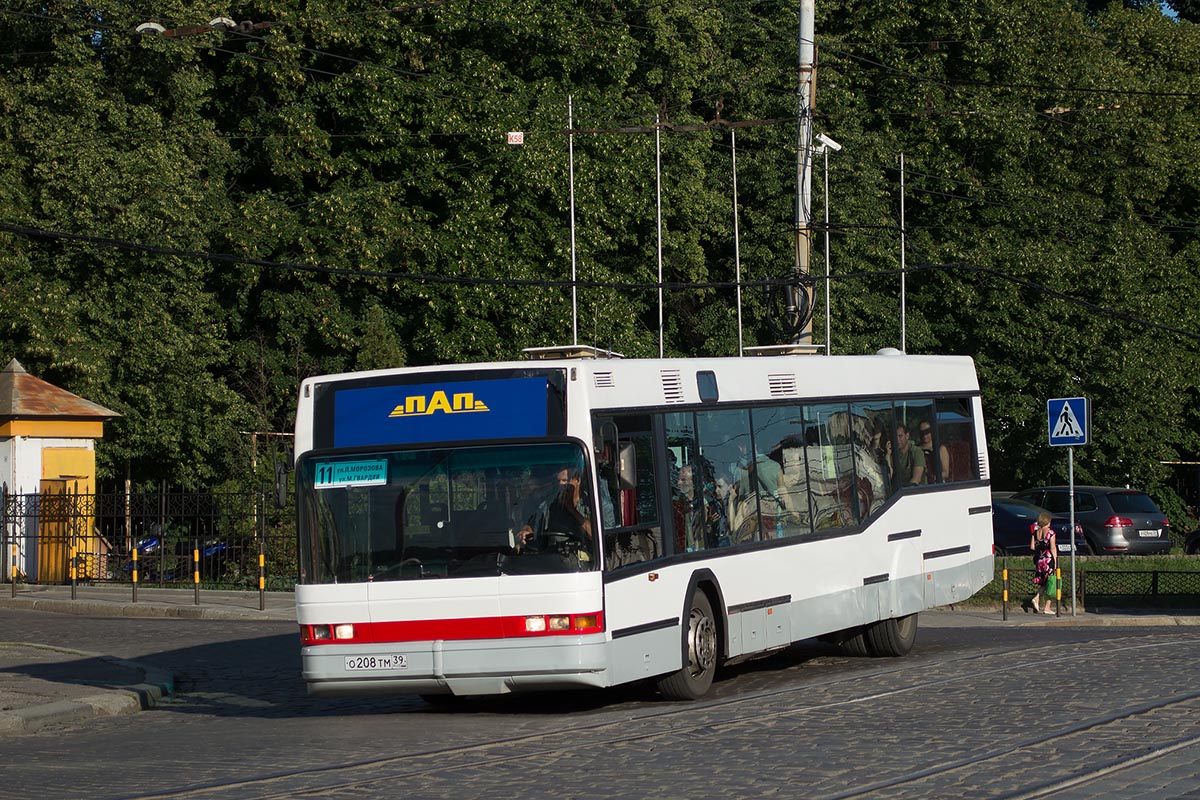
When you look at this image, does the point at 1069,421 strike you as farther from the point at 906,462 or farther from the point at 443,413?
the point at 443,413

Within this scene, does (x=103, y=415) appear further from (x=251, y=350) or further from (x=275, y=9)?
(x=275, y=9)

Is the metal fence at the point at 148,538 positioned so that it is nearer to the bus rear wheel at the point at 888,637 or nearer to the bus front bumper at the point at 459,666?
the bus rear wheel at the point at 888,637

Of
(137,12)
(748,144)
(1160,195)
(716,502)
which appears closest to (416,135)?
(137,12)

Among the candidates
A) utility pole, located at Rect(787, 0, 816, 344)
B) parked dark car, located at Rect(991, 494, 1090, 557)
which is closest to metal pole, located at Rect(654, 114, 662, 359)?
parked dark car, located at Rect(991, 494, 1090, 557)

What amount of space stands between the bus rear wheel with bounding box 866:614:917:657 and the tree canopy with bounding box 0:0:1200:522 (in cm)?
2094

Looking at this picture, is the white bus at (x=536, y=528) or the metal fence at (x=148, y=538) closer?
the white bus at (x=536, y=528)

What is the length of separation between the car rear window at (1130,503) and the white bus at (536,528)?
2455 centimetres

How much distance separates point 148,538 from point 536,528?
20.2 metres

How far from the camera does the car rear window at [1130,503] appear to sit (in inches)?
1507

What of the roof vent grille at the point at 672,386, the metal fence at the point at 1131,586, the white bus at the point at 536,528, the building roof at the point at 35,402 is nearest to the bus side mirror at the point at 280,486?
the white bus at the point at 536,528

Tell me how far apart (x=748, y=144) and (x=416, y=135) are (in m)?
10.8

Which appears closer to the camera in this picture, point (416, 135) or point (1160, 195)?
point (416, 135)

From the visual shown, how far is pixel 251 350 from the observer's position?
1731 inches

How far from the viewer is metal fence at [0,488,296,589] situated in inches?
1189
